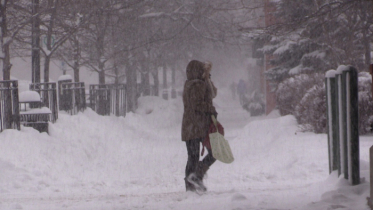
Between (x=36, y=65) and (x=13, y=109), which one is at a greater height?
(x=36, y=65)

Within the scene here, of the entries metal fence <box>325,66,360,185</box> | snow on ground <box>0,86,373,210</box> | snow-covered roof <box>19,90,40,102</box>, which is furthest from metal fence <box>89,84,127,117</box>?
metal fence <box>325,66,360,185</box>

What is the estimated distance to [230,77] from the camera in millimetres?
79562

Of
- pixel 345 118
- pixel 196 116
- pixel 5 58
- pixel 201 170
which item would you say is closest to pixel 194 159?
pixel 201 170

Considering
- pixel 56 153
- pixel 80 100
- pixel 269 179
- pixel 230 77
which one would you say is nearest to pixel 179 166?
pixel 56 153

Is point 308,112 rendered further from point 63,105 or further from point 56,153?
point 63,105

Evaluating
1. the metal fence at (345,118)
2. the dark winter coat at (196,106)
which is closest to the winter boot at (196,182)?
the dark winter coat at (196,106)

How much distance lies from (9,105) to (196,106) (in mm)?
5614

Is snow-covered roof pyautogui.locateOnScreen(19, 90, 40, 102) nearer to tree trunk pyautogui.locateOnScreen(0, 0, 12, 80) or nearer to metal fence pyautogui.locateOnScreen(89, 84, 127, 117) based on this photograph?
tree trunk pyautogui.locateOnScreen(0, 0, 12, 80)

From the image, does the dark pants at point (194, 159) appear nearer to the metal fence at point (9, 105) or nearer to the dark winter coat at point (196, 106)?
the dark winter coat at point (196, 106)

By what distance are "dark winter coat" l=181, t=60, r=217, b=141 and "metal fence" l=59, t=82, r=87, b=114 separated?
30.2 ft

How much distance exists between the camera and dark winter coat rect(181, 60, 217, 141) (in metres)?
6.87

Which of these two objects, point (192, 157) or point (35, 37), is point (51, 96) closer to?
point (35, 37)

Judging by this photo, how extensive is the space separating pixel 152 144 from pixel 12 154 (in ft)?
22.9

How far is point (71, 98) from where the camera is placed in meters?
15.9
